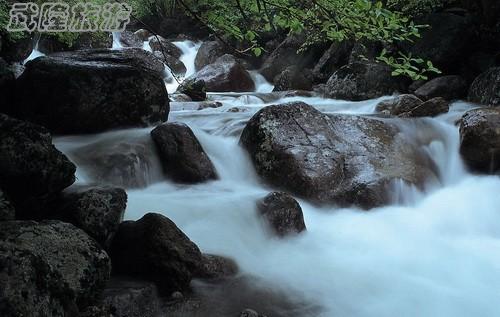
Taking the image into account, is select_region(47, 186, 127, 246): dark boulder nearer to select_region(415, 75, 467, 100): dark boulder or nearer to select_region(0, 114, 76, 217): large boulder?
select_region(0, 114, 76, 217): large boulder

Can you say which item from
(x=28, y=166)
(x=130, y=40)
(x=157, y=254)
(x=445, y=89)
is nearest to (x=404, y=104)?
(x=445, y=89)

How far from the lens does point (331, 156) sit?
6086 mm

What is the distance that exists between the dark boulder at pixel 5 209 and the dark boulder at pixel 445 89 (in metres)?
9.52

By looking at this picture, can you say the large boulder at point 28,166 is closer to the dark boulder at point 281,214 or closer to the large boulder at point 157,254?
the large boulder at point 157,254

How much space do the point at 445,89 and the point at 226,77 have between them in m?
7.22

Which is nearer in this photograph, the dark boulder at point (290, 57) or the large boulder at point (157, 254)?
the large boulder at point (157, 254)

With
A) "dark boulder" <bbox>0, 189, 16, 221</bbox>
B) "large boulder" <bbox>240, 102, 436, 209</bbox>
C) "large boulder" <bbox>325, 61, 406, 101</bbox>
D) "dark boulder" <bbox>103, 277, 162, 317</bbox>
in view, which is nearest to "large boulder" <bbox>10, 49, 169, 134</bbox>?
"large boulder" <bbox>240, 102, 436, 209</bbox>

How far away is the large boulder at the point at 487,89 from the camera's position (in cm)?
874

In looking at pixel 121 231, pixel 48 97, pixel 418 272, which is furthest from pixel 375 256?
pixel 48 97

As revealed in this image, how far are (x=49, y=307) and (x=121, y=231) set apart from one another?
1.27 metres

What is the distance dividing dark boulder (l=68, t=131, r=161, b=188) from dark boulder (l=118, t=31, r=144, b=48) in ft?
49.5

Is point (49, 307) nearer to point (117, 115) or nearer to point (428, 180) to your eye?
point (117, 115)

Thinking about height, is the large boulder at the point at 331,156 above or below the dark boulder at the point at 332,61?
below

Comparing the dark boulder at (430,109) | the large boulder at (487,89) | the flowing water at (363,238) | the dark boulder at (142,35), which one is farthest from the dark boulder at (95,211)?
the dark boulder at (142,35)
